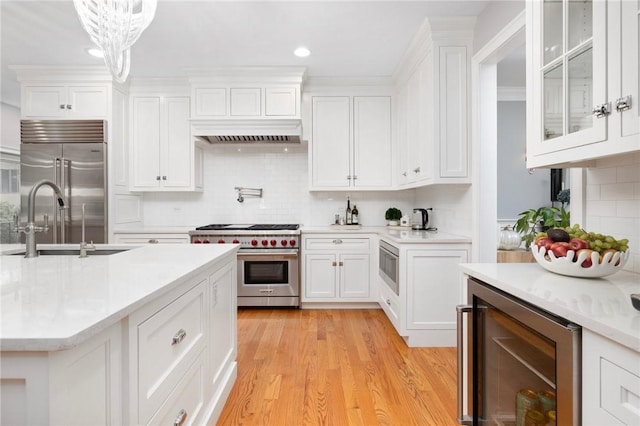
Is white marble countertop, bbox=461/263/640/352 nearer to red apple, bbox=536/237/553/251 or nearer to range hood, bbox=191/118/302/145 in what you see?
red apple, bbox=536/237/553/251

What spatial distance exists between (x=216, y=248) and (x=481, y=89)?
2.36m

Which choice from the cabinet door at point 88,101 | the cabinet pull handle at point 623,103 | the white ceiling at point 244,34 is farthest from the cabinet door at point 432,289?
the cabinet door at point 88,101

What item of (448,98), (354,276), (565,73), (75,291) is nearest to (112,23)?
(75,291)

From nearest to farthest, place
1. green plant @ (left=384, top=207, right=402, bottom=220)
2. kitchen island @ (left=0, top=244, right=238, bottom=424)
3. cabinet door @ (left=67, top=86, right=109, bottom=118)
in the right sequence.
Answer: kitchen island @ (left=0, top=244, right=238, bottom=424), cabinet door @ (left=67, top=86, right=109, bottom=118), green plant @ (left=384, top=207, right=402, bottom=220)

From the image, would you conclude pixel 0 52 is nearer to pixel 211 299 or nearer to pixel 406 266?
pixel 211 299

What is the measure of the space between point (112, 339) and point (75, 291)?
227 mm

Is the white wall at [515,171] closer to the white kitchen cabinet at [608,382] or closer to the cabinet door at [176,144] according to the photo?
the white kitchen cabinet at [608,382]

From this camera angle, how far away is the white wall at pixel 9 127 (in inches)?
166

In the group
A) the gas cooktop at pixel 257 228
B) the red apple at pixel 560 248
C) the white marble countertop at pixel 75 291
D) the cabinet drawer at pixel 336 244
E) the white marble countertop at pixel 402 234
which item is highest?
the red apple at pixel 560 248

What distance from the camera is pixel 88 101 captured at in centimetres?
361

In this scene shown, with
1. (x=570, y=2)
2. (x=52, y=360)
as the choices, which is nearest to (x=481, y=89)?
(x=570, y=2)

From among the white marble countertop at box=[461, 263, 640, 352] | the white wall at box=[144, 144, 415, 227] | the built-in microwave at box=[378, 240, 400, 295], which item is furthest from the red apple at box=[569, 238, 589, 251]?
the white wall at box=[144, 144, 415, 227]

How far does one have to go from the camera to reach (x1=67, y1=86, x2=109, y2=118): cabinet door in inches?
142

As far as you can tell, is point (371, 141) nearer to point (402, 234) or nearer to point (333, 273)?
point (402, 234)
